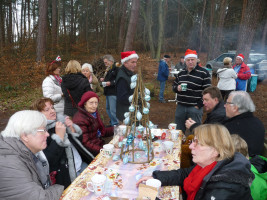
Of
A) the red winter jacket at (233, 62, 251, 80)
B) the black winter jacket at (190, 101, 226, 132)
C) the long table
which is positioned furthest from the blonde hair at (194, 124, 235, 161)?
the red winter jacket at (233, 62, 251, 80)

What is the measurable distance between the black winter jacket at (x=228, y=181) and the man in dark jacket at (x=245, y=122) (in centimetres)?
80

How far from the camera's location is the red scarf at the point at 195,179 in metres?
1.60

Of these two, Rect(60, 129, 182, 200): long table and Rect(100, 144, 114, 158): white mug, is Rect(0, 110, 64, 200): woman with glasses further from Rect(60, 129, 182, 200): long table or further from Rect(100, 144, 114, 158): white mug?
Rect(100, 144, 114, 158): white mug

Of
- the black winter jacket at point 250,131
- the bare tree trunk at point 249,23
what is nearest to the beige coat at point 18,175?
the black winter jacket at point 250,131

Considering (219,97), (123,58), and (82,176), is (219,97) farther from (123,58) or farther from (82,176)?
(82,176)

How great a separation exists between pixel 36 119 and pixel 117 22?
19464 millimetres

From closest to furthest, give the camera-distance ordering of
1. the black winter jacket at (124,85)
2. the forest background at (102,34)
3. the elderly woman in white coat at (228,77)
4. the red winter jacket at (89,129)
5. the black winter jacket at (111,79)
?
the red winter jacket at (89,129) → the black winter jacket at (124,85) → the black winter jacket at (111,79) → the elderly woman in white coat at (228,77) → the forest background at (102,34)

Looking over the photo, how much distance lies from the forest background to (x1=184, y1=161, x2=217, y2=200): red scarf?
6.51 m

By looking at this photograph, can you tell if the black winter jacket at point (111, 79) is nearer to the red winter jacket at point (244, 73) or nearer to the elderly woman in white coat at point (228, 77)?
the elderly woman in white coat at point (228, 77)

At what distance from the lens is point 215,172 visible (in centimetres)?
150

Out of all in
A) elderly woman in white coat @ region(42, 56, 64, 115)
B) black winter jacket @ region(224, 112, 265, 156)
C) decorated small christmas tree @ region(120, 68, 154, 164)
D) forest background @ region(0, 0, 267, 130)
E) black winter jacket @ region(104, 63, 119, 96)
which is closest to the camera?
decorated small christmas tree @ region(120, 68, 154, 164)

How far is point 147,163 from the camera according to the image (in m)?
2.06

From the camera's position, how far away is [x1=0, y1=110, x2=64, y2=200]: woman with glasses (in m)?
1.37

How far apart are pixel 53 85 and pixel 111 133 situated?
1454 millimetres
